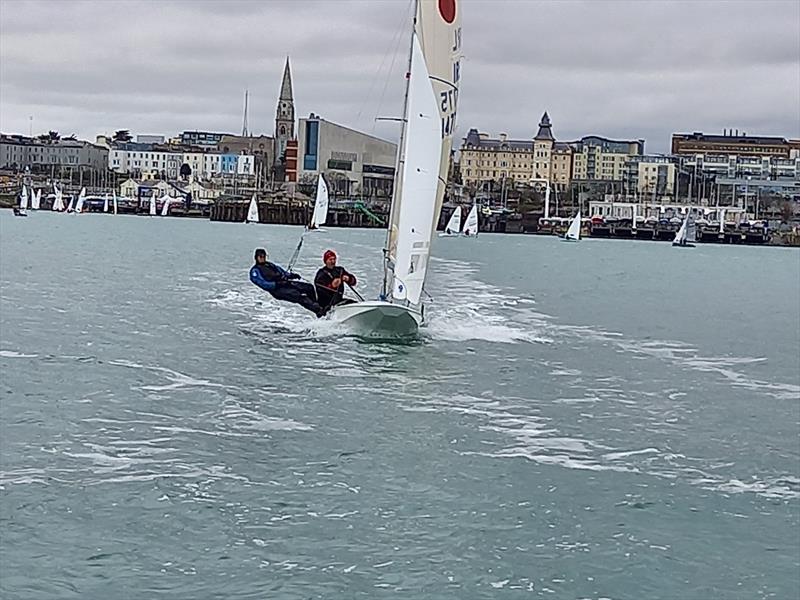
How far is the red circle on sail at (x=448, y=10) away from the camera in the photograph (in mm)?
26406

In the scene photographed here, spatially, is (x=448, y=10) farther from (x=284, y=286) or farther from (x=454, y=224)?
(x=454, y=224)

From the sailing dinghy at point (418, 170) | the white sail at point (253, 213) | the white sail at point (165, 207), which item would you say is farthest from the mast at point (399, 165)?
the white sail at point (165, 207)

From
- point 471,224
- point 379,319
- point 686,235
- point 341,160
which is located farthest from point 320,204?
point 341,160

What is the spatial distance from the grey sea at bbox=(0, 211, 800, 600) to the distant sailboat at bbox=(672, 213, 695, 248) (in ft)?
360

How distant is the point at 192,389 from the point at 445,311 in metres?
16.5

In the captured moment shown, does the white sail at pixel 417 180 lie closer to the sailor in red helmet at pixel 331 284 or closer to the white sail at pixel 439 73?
the white sail at pixel 439 73

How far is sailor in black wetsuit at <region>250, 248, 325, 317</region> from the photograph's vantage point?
28516mm

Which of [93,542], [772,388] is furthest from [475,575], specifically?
[772,388]

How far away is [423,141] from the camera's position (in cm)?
2625

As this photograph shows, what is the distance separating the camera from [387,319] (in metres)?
26.8

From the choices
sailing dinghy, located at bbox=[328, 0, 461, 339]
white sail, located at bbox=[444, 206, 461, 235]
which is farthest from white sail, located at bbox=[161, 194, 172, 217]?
sailing dinghy, located at bbox=[328, 0, 461, 339]

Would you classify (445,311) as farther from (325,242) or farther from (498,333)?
(325,242)

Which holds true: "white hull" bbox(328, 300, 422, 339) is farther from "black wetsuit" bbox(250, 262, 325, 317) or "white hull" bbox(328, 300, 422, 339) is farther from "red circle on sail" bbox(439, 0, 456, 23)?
"red circle on sail" bbox(439, 0, 456, 23)

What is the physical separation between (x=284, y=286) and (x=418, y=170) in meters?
4.54
